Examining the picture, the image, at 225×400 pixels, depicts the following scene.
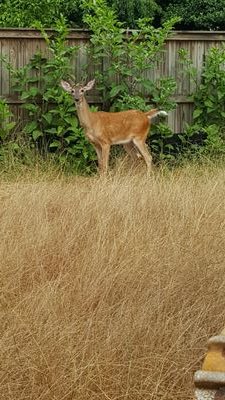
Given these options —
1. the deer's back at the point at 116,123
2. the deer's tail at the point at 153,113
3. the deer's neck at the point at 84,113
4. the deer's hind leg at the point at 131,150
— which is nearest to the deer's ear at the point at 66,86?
the deer's neck at the point at 84,113

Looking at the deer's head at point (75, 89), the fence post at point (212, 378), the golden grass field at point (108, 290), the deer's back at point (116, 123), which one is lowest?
the golden grass field at point (108, 290)

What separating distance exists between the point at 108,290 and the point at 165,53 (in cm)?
764

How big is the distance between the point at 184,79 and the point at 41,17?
4.30m

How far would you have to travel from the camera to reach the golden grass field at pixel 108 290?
180 inches

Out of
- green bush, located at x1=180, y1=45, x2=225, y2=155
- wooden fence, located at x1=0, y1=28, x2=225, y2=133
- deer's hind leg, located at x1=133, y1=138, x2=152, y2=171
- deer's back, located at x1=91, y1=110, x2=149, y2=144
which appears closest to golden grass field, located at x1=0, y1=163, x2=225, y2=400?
deer's back, located at x1=91, y1=110, x2=149, y2=144

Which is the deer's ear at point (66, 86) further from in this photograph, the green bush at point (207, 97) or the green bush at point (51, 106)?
the green bush at point (207, 97)

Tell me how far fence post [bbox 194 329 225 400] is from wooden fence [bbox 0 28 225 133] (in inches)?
352

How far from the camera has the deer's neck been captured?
11266 millimetres

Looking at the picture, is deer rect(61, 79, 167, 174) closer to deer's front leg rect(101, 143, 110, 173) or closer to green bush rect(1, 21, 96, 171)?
deer's front leg rect(101, 143, 110, 173)

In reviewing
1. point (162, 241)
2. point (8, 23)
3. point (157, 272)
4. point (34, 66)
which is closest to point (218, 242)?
point (162, 241)

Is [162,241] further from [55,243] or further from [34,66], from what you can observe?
[34,66]

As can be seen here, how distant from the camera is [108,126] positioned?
1154cm

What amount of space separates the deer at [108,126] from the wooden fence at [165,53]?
0.70m

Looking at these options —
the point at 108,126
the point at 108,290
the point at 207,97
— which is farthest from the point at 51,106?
the point at 108,290
